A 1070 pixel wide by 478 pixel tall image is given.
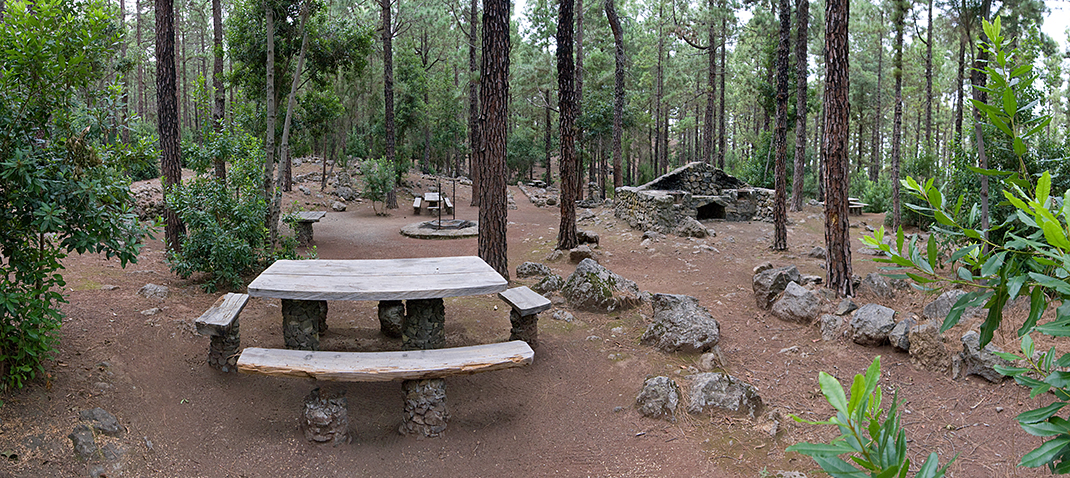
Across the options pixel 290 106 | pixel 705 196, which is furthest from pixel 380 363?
pixel 705 196

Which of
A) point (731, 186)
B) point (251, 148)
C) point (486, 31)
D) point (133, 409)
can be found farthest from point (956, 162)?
point (133, 409)

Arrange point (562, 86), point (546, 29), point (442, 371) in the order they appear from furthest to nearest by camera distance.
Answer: point (546, 29), point (562, 86), point (442, 371)

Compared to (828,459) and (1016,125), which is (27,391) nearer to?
(828,459)

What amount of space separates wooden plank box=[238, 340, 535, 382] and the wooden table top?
388 millimetres

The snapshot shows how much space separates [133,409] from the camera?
140 inches

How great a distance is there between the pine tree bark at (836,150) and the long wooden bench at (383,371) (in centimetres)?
404

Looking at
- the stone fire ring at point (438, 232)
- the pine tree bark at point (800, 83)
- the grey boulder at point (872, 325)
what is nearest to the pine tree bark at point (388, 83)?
the stone fire ring at point (438, 232)

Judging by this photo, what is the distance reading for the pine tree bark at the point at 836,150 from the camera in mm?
6133

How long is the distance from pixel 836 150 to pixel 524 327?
4032 mm

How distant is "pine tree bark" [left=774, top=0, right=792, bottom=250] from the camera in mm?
9953

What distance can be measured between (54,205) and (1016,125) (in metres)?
4.07

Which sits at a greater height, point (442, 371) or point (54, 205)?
point (54, 205)

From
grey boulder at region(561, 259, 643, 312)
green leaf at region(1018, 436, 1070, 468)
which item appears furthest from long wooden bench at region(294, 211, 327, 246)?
green leaf at region(1018, 436, 1070, 468)

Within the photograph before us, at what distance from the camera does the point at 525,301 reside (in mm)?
4668
